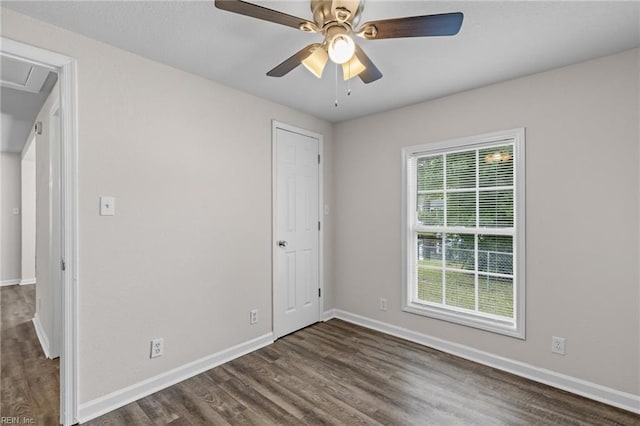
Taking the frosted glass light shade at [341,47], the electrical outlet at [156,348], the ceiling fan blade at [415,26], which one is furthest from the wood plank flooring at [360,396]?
the ceiling fan blade at [415,26]

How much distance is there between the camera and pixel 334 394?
7.32ft

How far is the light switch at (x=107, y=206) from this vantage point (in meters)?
2.05

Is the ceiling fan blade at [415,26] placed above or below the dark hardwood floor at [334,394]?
above

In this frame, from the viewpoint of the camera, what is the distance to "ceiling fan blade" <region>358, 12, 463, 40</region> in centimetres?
132

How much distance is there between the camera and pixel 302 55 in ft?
5.44

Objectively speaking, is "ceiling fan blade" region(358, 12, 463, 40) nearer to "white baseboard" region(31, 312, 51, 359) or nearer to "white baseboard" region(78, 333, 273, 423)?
"white baseboard" region(78, 333, 273, 423)

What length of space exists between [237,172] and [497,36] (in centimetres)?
224

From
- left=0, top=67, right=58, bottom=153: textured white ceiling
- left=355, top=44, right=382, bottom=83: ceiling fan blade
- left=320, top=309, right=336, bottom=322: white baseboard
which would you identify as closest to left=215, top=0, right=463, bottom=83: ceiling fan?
left=355, top=44, right=382, bottom=83: ceiling fan blade

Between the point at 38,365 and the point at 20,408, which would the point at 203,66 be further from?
the point at 38,365

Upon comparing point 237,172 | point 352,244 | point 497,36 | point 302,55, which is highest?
point 497,36

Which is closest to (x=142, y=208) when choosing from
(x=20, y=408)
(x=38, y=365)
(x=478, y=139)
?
(x=20, y=408)

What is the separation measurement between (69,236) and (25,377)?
1456 millimetres

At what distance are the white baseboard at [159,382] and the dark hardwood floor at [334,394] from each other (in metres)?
0.05

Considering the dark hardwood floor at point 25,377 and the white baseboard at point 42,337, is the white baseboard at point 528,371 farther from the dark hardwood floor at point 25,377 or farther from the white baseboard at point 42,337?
the white baseboard at point 42,337
